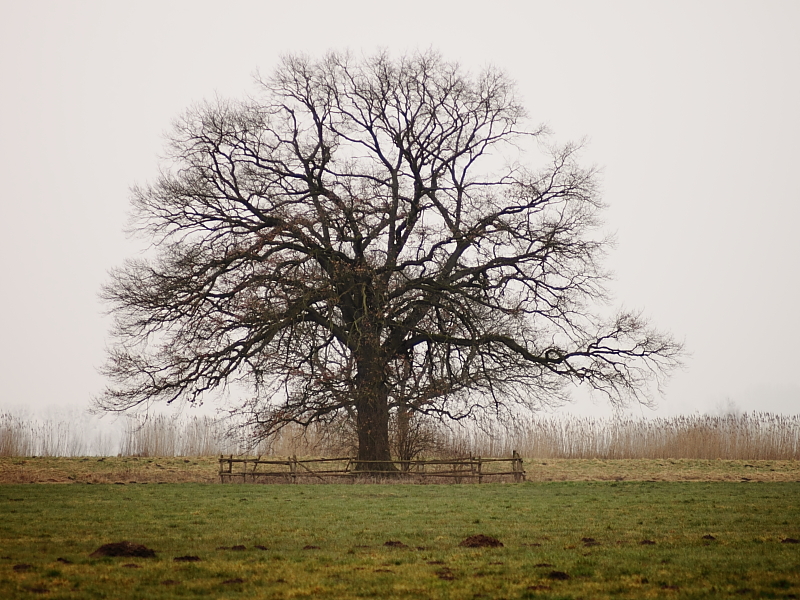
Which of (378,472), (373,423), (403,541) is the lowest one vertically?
(403,541)

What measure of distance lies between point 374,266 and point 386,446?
584 centimetres

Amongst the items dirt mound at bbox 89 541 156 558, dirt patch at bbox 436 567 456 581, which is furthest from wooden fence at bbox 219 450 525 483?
dirt patch at bbox 436 567 456 581

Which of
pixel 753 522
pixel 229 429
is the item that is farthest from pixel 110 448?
pixel 753 522

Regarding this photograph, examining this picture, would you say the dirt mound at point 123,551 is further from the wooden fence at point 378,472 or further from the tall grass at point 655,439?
the tall grass at point 655,439

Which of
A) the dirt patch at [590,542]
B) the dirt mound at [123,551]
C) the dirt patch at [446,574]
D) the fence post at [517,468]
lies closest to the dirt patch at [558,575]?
the dirt patch at [446,574]

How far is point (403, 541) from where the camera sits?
11508 millimetres

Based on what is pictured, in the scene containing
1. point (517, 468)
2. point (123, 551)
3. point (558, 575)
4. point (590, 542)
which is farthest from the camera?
point (517, 468)

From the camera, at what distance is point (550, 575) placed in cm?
851

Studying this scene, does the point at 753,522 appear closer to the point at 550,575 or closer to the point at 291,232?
the point at 550,575

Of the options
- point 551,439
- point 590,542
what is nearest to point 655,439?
point 551,439

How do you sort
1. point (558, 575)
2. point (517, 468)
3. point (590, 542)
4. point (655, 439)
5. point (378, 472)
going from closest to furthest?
point (558, 575) < point (590, 542) < point (378, 472) < point (517, 468) < point (655, 439)

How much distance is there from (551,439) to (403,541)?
2193 centimetres

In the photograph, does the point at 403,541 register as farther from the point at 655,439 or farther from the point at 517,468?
the point at 655,439

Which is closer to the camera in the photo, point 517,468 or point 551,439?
point 517,468
